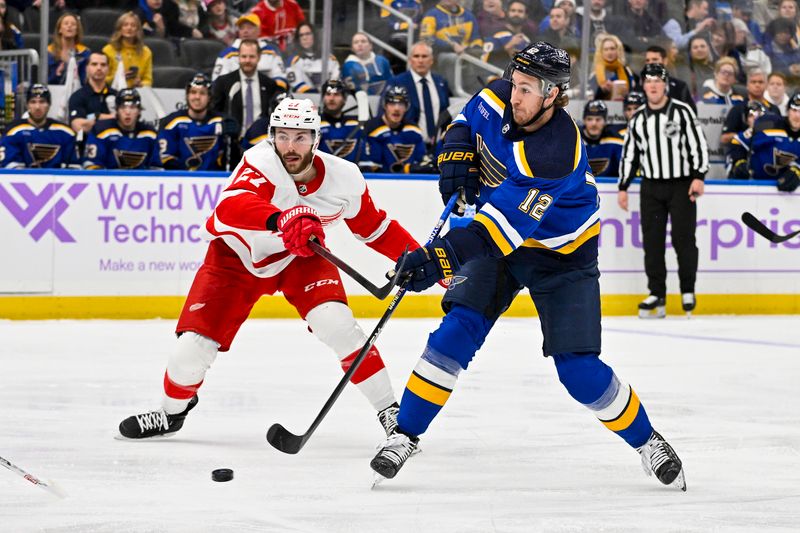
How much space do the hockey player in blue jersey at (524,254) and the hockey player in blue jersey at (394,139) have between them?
4664 millimetres

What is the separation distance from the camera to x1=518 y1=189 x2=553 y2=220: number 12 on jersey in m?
2.96

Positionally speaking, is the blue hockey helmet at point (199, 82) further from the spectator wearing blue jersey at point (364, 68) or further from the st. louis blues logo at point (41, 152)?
the spectator wearing blue jersey at point (364, 68)

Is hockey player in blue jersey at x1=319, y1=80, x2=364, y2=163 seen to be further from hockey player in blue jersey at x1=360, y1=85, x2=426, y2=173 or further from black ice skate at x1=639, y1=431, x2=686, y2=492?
black ice skate at x1=639, y1=431, x2=686, y2=492

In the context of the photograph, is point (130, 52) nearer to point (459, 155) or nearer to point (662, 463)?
point (459, 155)

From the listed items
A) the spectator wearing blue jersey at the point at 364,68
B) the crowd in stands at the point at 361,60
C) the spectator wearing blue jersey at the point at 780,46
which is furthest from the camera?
the spectator wearing blue jersey at the point at 780,46

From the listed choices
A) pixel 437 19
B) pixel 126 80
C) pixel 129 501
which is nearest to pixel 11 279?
pixel 126 80

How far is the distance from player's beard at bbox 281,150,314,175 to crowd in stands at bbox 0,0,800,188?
3927 millimetres

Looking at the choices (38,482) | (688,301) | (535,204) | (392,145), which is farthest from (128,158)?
(535,204)

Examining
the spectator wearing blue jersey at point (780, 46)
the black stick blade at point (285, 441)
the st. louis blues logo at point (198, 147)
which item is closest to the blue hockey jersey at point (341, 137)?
the st. louis blues logo at point (198, 147)

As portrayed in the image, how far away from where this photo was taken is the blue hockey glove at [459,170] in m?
3.27

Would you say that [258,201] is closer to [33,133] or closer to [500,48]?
[33,133]

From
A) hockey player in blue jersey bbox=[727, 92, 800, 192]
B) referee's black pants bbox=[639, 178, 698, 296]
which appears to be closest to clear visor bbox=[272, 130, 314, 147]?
referee's black pants bbox=[639, 178, 698, 296]

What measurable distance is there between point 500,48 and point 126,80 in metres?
2.58

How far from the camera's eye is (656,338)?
22.5ft
